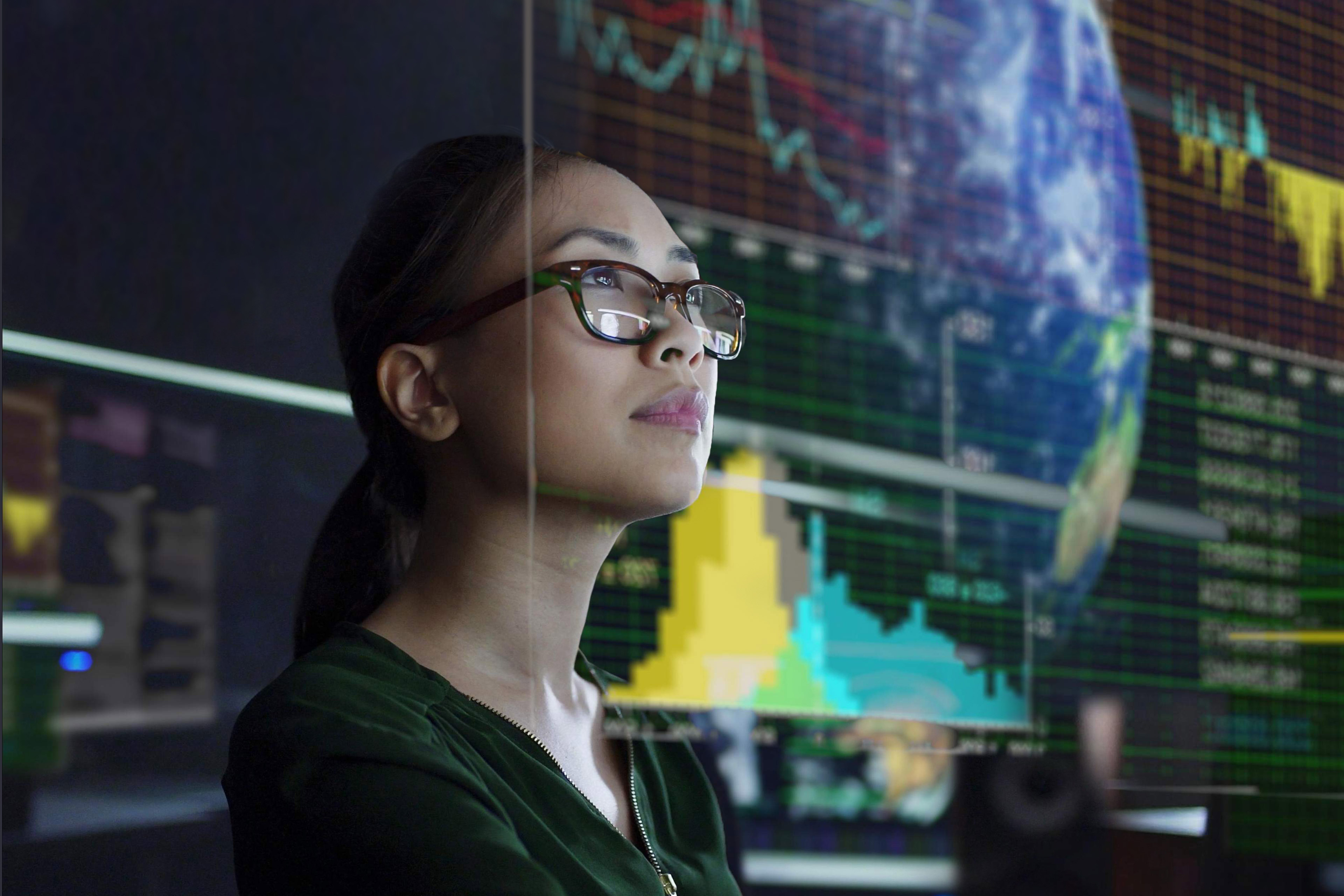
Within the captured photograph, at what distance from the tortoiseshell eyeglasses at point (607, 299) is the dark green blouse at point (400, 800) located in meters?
0.17

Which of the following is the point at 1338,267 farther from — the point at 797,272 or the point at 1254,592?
the point at 797,272

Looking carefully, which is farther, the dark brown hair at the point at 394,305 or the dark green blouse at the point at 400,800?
the dark brown hair at the point at 394,305

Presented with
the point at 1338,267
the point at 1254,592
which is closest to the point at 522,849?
the point at 1254,592

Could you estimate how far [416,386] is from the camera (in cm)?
73

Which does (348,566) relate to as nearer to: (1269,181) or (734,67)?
(734,67)

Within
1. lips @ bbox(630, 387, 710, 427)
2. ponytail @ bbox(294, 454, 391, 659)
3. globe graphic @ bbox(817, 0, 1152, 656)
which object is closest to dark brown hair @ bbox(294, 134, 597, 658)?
ponytail @ bbox(294, 454, 391, 659)

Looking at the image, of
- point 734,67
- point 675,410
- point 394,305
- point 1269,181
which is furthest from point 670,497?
point 1269,181

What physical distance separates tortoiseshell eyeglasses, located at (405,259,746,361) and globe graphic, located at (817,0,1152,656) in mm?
310

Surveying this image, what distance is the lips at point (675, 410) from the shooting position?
71 cm

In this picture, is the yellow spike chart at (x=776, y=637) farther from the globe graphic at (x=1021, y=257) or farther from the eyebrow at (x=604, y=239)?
the eyebrow at (x=604, y=239)

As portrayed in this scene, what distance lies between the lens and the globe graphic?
103 centimetres

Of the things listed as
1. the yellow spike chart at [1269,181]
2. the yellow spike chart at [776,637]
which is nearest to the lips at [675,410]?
the yellow spike chart at [776,637]

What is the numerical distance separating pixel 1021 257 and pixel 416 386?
0.53 meters

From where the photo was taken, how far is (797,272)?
959mm
